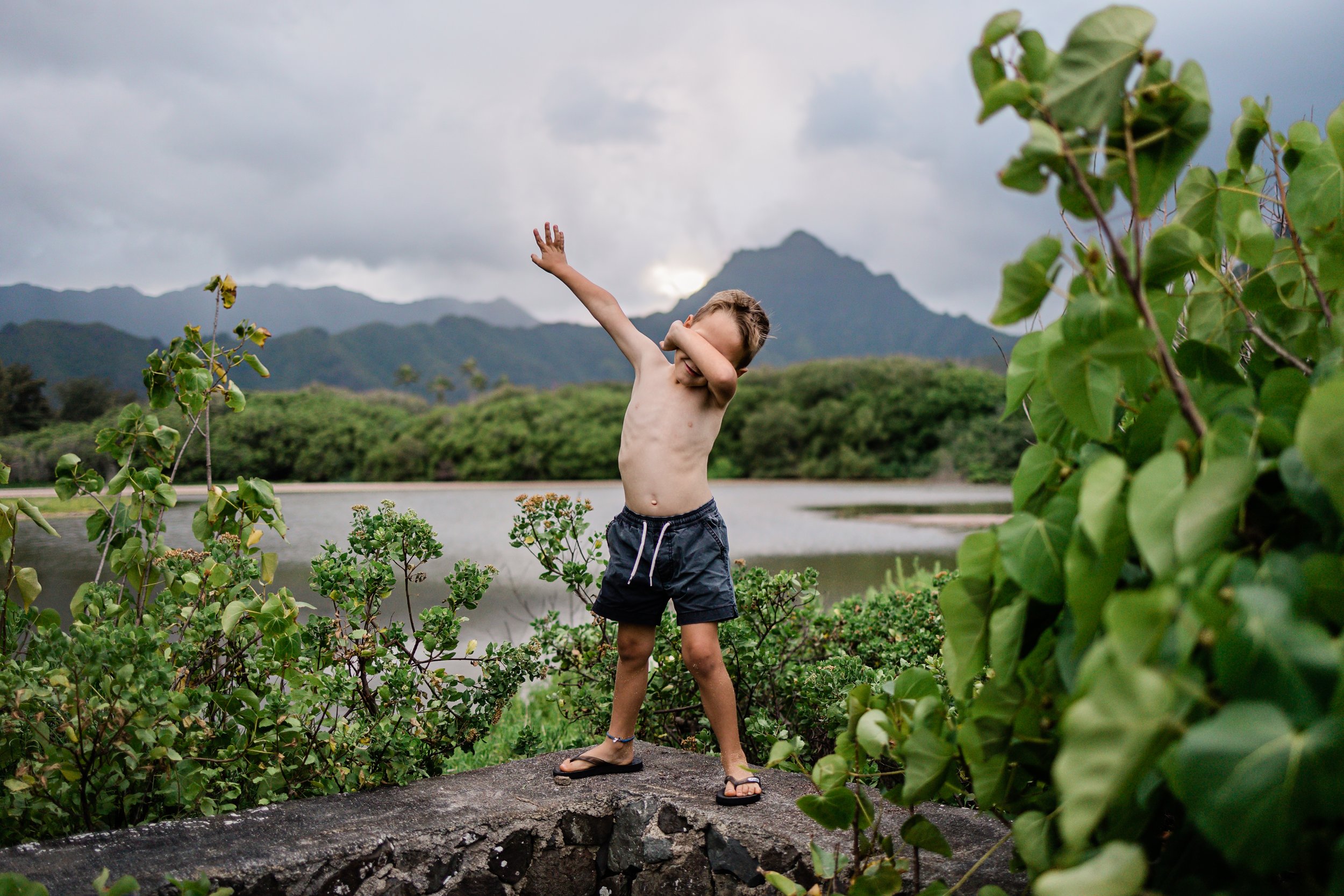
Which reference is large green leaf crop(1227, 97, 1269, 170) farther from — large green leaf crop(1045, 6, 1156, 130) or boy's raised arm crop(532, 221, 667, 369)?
boy's raised arm crop(532, 221, 667, 369)

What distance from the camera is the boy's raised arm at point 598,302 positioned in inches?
87.1

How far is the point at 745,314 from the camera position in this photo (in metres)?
2.16

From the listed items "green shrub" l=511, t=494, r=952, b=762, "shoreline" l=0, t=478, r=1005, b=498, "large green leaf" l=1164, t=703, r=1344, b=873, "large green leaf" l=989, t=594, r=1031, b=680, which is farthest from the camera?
"shoreline" l=0, t=478, r=1005, b=498

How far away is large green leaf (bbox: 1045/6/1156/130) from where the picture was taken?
74cm

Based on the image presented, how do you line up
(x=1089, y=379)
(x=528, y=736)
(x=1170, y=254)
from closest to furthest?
(x=1089, y=379), (x=1170, y=254), (x=528, y=736)

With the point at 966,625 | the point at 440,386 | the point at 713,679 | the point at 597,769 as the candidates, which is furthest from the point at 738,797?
the point at 440,386

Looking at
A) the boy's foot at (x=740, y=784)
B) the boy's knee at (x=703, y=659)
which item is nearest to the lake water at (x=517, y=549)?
the boy's knee at (x=703, y=659)

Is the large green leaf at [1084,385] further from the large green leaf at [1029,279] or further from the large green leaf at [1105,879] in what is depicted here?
the large green leaf at [1105,879]

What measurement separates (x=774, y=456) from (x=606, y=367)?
224 ft

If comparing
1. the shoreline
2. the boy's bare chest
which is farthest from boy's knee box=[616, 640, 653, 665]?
the shoreline

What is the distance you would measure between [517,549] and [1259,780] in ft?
28.0

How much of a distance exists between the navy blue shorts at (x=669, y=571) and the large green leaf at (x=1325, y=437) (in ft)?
4.85

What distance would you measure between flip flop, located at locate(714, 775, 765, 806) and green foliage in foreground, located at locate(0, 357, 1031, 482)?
2261 cm

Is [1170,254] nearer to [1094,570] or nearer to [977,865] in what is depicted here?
[1094,570]
